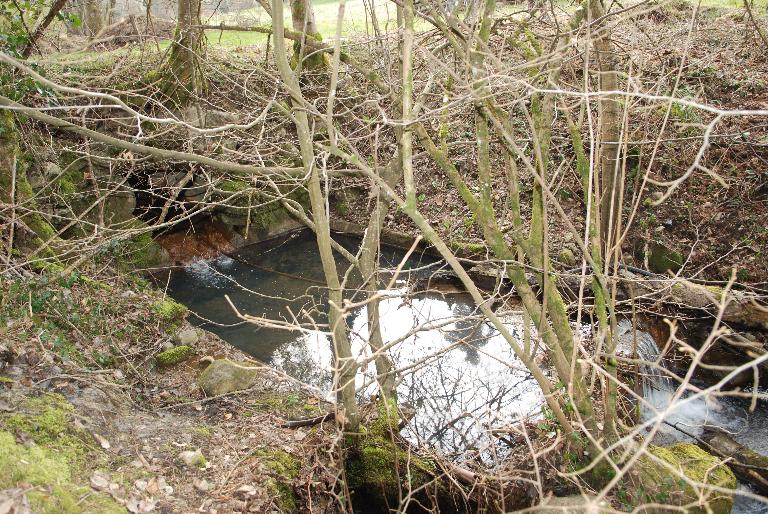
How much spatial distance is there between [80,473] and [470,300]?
6.10 metres

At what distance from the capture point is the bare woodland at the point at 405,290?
334 cm

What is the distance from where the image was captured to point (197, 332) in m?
7.30

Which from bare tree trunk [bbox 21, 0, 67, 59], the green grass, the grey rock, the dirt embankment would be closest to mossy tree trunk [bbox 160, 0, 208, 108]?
the green grass

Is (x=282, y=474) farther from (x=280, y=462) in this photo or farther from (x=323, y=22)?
(x=323, y=22)

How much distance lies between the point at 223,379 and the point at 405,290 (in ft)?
8.14

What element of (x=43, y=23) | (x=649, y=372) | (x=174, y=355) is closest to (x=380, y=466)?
(x=174, y=355)

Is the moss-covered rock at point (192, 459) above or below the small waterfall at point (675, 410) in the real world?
above

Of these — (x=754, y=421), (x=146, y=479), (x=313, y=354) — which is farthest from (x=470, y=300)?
(x=146, y=479)

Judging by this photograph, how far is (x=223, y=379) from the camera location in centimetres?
588

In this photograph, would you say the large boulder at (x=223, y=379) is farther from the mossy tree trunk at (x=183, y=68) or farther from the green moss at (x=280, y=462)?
the mossy tree trunk at (x=183, y=68)

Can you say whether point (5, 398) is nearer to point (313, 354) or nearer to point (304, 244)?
point (313, 354)

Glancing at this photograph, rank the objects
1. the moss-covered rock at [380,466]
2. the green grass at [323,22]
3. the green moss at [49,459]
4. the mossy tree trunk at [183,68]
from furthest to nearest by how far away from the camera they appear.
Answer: the green grass at [323,22] < the mossy tree trunk at [183,68] < the moss-covered rock at [380,466] < the green moss at [49,459]

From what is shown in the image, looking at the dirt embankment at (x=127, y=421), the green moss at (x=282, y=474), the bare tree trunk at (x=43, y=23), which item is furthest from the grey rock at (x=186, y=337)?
the bare tree trunk at (x=43, y=23)

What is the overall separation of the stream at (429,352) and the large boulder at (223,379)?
637 millimetres
